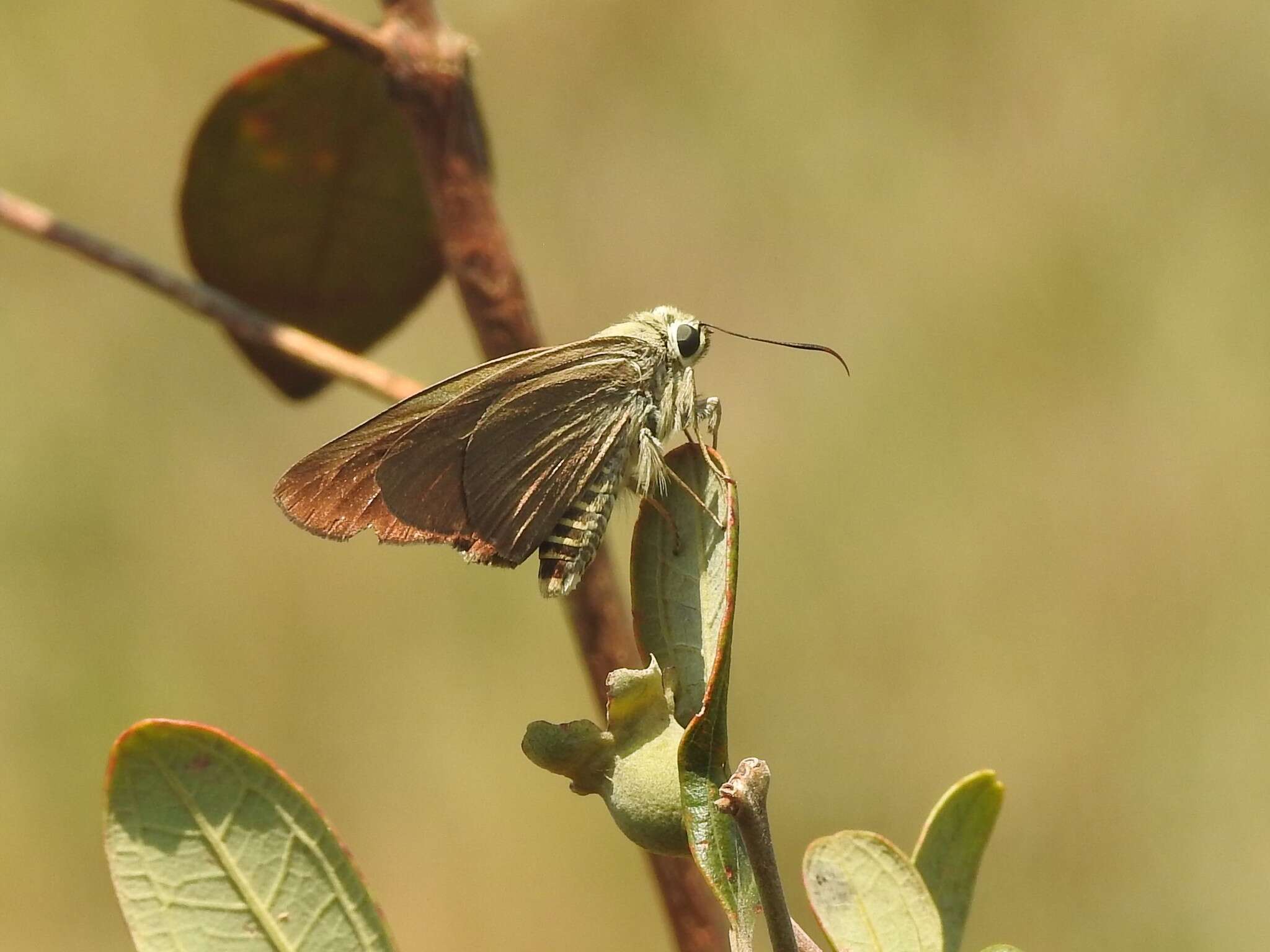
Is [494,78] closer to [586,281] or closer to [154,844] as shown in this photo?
[586,281]

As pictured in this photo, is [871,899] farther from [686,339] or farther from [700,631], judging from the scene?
[686,339]

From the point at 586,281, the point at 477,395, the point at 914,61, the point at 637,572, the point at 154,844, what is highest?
the point at 914,61

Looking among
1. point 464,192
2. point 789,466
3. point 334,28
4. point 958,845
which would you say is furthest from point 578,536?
point 789,466

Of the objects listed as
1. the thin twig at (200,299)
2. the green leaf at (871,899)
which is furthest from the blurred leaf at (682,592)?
the thin twig at (200,299)

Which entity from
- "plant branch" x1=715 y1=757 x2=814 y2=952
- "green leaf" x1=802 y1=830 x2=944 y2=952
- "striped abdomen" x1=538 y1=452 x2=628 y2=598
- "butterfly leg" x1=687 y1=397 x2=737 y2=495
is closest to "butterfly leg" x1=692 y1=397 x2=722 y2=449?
"butterfly leg" x1=687 y1=397 x2=737 y2=495

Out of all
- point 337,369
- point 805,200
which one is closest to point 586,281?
point 805,200

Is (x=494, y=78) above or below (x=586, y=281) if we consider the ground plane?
above

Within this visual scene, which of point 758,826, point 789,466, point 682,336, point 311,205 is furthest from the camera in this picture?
point 789,466
